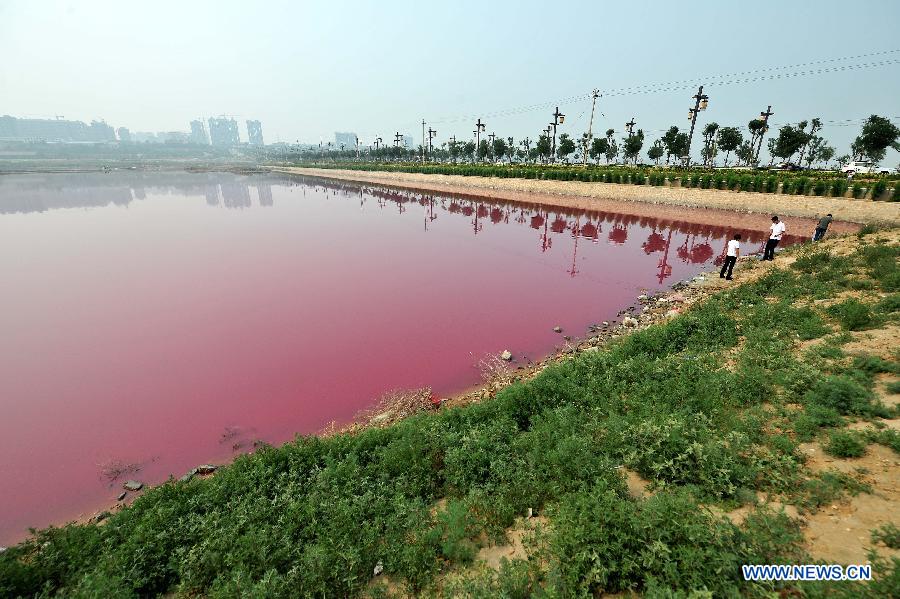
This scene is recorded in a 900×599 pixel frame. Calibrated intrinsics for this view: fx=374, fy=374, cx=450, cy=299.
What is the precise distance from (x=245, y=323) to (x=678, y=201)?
122ft

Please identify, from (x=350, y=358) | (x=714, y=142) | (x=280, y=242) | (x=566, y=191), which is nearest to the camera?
(x=350, y=358)

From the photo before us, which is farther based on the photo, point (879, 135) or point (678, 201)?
point (879, 135)

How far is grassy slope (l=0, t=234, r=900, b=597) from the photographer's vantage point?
12.9 feet

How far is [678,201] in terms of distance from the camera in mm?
34812

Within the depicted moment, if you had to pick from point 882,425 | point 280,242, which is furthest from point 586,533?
point 280,242

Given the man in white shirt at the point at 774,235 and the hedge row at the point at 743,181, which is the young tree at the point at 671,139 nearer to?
the hedge row at the point at 743,181

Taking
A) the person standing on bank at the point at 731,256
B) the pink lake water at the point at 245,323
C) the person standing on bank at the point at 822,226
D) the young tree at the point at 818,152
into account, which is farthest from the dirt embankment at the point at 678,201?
the young tree at the point at 818,152

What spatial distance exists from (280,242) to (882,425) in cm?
2701

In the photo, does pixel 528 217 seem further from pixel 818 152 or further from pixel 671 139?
pixel 818 152

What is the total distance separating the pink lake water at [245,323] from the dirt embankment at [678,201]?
661 cm

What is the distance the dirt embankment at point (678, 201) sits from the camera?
25.7m

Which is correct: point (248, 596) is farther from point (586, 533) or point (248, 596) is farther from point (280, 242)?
point (280, 242)

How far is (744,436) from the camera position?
17.5 feet

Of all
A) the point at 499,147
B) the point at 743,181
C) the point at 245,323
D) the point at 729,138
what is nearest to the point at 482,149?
the point at 499,147
